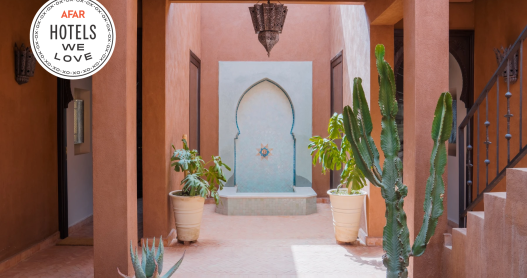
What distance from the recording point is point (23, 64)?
5922 mm

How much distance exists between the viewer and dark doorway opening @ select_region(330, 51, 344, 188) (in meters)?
9.42

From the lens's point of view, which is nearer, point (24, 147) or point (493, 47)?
point (24, 147)

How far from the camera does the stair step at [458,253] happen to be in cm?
413

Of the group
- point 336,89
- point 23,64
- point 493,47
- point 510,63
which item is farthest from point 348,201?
point 23,64

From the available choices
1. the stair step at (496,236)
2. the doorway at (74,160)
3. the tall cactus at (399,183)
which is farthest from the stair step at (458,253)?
the doorway at (74,160)

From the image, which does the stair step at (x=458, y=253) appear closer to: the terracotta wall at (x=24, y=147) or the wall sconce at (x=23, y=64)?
the terracotta wall at (x=24, y=147)

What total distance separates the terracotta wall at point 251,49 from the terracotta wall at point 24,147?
→ 4.33 meters

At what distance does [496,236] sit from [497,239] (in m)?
0.03

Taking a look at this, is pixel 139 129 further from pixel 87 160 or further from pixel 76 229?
pixel 76 229

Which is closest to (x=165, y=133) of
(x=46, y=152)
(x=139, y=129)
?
(x=46, y=152)

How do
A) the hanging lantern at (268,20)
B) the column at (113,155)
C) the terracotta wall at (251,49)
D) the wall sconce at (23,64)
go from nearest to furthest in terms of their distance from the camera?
1. the column at (113,155)
2. the hanging lantern at (268,20)
3. the wall sconce at (23,64)
4. the terracotta wall at (251,49)

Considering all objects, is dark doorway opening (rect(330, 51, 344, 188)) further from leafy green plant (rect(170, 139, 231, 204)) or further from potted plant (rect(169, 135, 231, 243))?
potted plant (rect(169, 135, 231, 243))

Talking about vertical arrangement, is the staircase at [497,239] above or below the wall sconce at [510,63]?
below

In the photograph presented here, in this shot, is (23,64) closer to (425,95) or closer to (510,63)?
(425,95)
